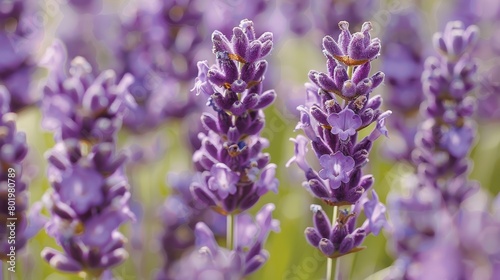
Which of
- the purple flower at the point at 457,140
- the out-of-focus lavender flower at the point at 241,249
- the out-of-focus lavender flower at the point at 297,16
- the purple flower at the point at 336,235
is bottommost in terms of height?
the out-of-focus lavender flower at the point at 241,249

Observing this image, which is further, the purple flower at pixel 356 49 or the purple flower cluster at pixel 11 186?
the purple flower cluster at pixel 11 186

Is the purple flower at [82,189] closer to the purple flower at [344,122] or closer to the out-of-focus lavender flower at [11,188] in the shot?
the out-of-focus lavender flower at [11,188]

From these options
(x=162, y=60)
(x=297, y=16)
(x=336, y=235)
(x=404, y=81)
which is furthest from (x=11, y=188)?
(x=297, y=16)

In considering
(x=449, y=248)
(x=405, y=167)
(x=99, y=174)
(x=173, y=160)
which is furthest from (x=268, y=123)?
(x=449, y=248)

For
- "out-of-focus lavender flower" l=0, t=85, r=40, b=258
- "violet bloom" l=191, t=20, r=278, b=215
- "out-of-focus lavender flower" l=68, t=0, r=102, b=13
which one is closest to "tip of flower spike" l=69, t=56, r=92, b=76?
"out-of-focus lavender flower" l=0, t=85, r=40, b=258

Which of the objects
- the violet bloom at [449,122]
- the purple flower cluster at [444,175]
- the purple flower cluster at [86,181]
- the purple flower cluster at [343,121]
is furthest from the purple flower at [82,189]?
the violet bloom at [449,122]

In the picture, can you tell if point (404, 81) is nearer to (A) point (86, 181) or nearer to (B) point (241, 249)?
(B) point (241, 249)

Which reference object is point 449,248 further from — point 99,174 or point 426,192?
point 99,174
